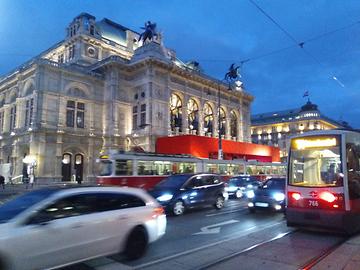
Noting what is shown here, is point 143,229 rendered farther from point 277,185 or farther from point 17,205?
point 277,185

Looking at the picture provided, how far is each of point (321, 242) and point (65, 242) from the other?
6.28 metres

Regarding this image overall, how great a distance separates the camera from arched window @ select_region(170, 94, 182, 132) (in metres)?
49.8

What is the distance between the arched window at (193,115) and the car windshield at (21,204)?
46105 millimetres

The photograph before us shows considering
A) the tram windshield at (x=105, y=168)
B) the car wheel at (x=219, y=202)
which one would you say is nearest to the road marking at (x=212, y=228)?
the car wheel at (x=219, y=202)

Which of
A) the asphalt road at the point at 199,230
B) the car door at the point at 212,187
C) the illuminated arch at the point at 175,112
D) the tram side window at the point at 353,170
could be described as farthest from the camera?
the illuminated arch at the point at 175,112

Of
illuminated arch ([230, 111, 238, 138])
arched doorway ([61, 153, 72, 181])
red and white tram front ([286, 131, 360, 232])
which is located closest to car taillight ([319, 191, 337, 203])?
red and white tram front ([286, 131, 360, 232])

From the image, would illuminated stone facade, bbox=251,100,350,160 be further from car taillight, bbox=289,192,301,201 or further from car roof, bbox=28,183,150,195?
car roof, bbox=28,183,150,195

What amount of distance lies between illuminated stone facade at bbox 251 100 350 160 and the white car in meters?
87.2

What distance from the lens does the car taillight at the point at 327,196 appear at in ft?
29.5

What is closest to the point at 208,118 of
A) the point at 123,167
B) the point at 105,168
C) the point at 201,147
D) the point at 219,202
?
the point at 201,147

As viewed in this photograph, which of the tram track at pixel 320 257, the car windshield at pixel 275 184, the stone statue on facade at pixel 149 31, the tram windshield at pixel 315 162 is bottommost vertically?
the tram track at pixel 320 257

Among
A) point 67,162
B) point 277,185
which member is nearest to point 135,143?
point 67,162

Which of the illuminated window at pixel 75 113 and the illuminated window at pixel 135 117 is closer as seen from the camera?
the illuminated window at pixel 75 113

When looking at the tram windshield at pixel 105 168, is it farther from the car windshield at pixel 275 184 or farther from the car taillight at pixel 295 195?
the car taillight at pixel 295 195
